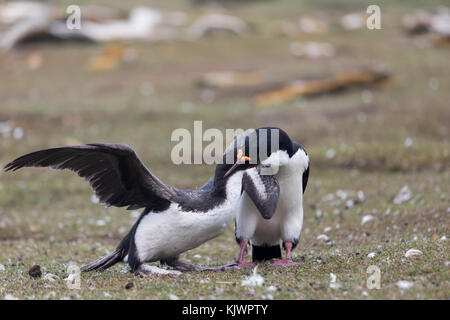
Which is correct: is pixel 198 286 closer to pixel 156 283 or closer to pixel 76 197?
pixel 156 283

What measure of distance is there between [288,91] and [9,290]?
1684 cm

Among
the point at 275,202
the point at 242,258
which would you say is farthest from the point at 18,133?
the point at 275,202

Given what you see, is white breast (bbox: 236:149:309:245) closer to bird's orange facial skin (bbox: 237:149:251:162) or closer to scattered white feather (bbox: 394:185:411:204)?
bird's orange facial skin (bbox: 237:149:251:162)

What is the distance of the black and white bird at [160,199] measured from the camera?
7.68 m

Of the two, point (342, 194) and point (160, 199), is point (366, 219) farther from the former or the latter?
point (160, 199)

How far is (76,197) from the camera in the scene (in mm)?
15258

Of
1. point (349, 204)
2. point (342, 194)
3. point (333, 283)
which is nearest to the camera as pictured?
point (333, 283)

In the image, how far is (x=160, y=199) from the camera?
789 centimetres

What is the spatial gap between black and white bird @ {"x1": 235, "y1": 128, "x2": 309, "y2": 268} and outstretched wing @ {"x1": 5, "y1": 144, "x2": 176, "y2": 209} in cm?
104

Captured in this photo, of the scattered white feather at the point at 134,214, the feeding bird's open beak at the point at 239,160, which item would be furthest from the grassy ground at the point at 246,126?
the feeding bird's open beak at the point at 239,160

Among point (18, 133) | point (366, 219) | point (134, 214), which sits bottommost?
point (134, 214)

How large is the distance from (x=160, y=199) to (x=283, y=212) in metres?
1.62

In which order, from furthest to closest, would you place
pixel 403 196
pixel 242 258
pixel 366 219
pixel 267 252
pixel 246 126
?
pixel 246 126, pixel 403 196, pixel 366 219, pixel 267 252, pixel 242 258
